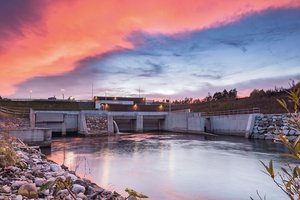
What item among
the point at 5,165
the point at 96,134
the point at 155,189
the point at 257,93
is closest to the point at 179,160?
the point at 155,189

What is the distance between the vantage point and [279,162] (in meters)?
12.6

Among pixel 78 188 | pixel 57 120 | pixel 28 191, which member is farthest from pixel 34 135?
pixel 57 120

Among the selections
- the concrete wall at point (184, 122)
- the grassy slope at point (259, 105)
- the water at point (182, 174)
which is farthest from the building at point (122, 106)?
the water at point (182, 174)

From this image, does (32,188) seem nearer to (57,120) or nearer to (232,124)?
(232,124)

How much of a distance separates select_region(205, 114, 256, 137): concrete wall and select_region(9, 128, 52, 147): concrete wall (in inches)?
647

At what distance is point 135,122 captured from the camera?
124 ft

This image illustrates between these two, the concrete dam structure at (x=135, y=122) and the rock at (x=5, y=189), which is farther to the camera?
the concrete dam structure at (x=135, y=122)

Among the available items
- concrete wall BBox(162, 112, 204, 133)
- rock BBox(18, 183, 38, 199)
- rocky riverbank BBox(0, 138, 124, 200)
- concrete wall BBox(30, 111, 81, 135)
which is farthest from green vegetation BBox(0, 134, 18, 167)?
concrete wall BBox(162, 112, 204, 133)

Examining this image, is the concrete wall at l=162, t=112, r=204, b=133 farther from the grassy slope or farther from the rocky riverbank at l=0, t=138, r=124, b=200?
the rocky riverbank at l=0, t=138, r=124, b=200

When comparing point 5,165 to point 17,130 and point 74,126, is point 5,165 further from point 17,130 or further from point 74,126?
point 74,126

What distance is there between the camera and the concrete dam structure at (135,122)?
27250 mm

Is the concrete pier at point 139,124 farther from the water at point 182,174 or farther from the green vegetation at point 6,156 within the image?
the green vegetation at point 6,156

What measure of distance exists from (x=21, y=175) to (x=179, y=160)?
29.7 ft

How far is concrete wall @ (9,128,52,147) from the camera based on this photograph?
1684cm
